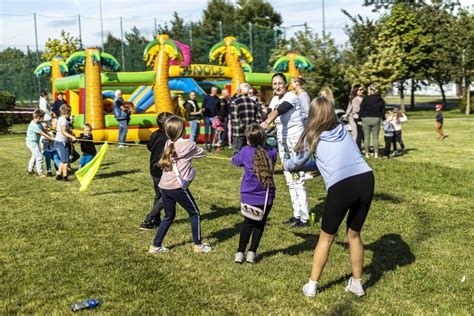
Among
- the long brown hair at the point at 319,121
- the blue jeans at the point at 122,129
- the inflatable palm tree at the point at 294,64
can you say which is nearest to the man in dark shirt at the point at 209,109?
the blue jeans at the point at 122,129

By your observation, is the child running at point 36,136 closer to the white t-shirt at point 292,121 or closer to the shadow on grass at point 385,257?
the white t-shirt at point 292,121

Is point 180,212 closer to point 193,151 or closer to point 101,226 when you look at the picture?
point 101,226

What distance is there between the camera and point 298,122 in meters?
7.16

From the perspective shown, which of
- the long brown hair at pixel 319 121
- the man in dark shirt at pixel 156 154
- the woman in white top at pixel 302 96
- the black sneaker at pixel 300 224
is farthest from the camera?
the black sneaker at pixel 300 224

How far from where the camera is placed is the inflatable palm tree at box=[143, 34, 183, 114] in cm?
1872

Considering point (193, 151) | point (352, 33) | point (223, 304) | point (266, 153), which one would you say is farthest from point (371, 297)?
point (352, 33)

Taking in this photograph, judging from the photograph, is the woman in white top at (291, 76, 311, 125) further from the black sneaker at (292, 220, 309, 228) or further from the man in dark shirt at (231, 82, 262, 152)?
the man in dark shirt at (231, 82, 262, 152)

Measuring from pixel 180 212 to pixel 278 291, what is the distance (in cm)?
360

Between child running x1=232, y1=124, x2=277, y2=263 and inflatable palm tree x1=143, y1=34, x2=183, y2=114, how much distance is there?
13.2 m

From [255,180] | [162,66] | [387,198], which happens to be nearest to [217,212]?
[255,180]

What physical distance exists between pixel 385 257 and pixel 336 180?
1.88 meters

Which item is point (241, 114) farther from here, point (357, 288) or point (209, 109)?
point (357, 288)

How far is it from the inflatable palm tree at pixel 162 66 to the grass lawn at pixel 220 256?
8.32 m

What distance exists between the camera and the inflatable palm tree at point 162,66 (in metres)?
18.7
